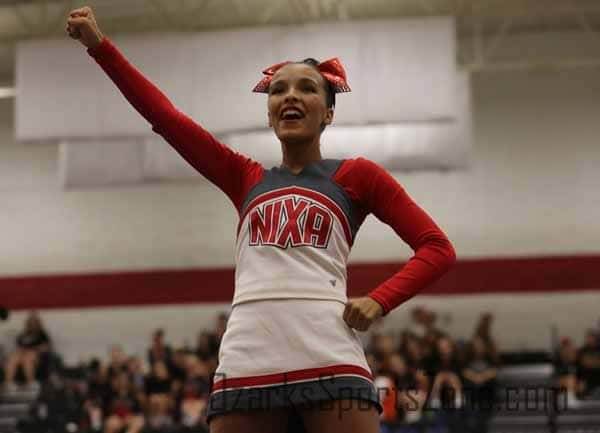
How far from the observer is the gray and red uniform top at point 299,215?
3.11 metres

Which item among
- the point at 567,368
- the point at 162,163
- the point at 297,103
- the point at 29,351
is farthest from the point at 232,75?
the point at 297,103

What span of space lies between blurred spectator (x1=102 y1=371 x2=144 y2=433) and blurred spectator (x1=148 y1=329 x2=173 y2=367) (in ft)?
1.97

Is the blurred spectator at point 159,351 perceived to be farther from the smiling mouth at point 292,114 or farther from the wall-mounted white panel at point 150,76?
the smiling mouth at point 292,114

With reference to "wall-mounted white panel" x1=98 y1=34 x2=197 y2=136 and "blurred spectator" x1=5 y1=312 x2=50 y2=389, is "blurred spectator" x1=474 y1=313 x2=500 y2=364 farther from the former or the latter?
"blurred spectator" x1=5 y1=312 x2=50 y2=389

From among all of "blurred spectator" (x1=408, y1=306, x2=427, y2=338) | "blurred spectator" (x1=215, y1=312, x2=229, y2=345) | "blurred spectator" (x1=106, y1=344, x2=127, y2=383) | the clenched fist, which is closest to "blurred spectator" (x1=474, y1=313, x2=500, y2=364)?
"blurred spectator" (x1=408, y1=306, x2=427, y2=338)

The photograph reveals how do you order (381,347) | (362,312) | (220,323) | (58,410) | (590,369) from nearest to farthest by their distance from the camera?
(362,312)
(590,369)
(58,410)
(381,347)
(220,323)

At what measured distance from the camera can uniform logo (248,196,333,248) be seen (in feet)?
10.3

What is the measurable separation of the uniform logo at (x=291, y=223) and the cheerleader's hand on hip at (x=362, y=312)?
225mm

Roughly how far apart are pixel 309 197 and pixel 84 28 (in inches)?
33.1

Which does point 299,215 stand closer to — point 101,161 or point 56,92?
point 56,92

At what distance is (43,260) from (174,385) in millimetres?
4859

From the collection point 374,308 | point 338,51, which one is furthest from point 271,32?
point 374,308

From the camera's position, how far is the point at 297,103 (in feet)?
10.8

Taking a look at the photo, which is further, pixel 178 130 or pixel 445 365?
pixel 445 365
